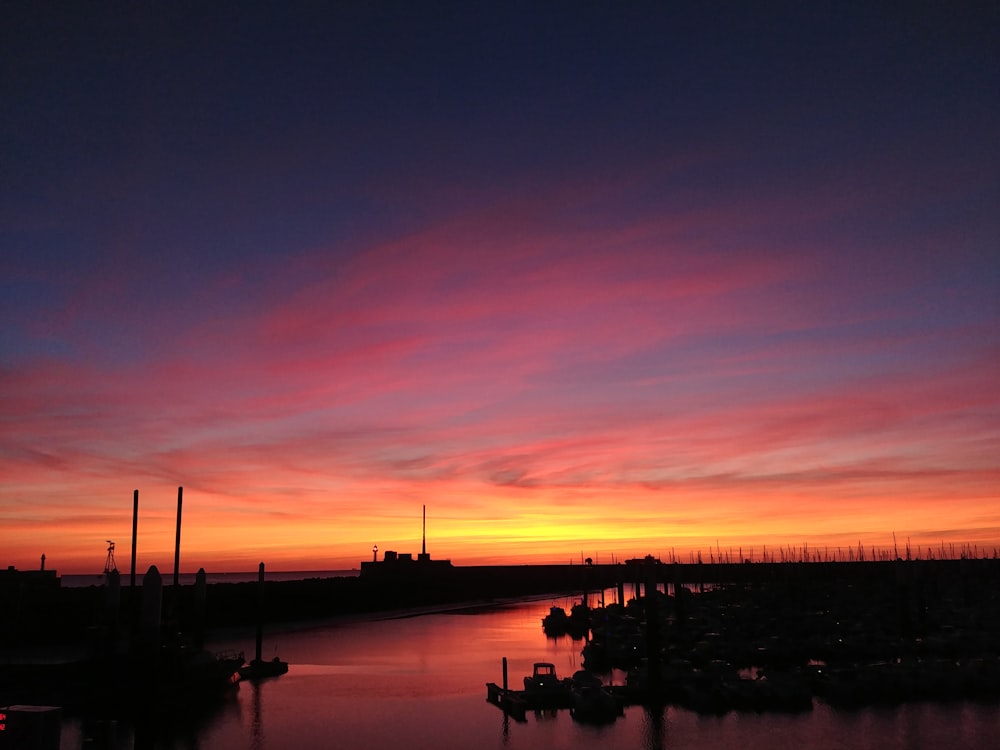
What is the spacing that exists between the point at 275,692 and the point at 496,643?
3597 centimetres

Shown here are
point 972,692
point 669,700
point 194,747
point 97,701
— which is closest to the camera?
point 194,747

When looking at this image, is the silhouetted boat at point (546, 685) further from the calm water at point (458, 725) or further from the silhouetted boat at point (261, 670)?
the silhouetted boat at point (261, 670)

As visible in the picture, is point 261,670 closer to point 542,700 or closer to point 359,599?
point 542,700

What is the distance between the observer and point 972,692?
159ft

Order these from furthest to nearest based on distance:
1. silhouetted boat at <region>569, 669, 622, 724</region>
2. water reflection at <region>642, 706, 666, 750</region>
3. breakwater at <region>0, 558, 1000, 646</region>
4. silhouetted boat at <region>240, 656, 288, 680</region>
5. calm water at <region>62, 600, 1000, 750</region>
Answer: breakwater at <region>0, 558, 1000, 646</region> < silhouetted boat at <region>240, 656, 288, 680</region> < silhouetted boat at <region>569, 669, 622, 724</region> < calm water at <region>62, 600, 1000, 750</region> < water reflection at <region>642, 706, 666, 750</region>

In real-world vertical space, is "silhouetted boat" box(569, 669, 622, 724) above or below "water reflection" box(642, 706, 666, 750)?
above

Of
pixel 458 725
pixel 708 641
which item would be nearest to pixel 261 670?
pixel 458 725

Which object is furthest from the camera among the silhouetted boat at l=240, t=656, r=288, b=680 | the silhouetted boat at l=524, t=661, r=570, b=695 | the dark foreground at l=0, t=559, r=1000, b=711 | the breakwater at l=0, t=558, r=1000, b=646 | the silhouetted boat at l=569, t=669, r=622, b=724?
the breakwater at l=0, t=558, r=1000, b=646

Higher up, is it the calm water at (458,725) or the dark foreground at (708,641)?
the dark foreground at (708,641)

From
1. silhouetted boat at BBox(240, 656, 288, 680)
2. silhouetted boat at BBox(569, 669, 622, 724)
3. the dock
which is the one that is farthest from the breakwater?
silhouetted boat at BBox(569, 669, 622, 724)

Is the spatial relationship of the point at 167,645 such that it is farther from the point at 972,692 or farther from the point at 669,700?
the point at 972,692

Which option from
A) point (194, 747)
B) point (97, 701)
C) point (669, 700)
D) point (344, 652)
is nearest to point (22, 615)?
point (344, 652)

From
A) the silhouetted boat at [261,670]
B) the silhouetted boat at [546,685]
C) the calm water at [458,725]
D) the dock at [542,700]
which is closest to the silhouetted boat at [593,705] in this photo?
the calm water at [458,725]

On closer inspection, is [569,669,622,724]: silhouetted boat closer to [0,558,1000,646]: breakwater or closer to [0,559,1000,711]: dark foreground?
[0,559,1000,711]: dark foreground
